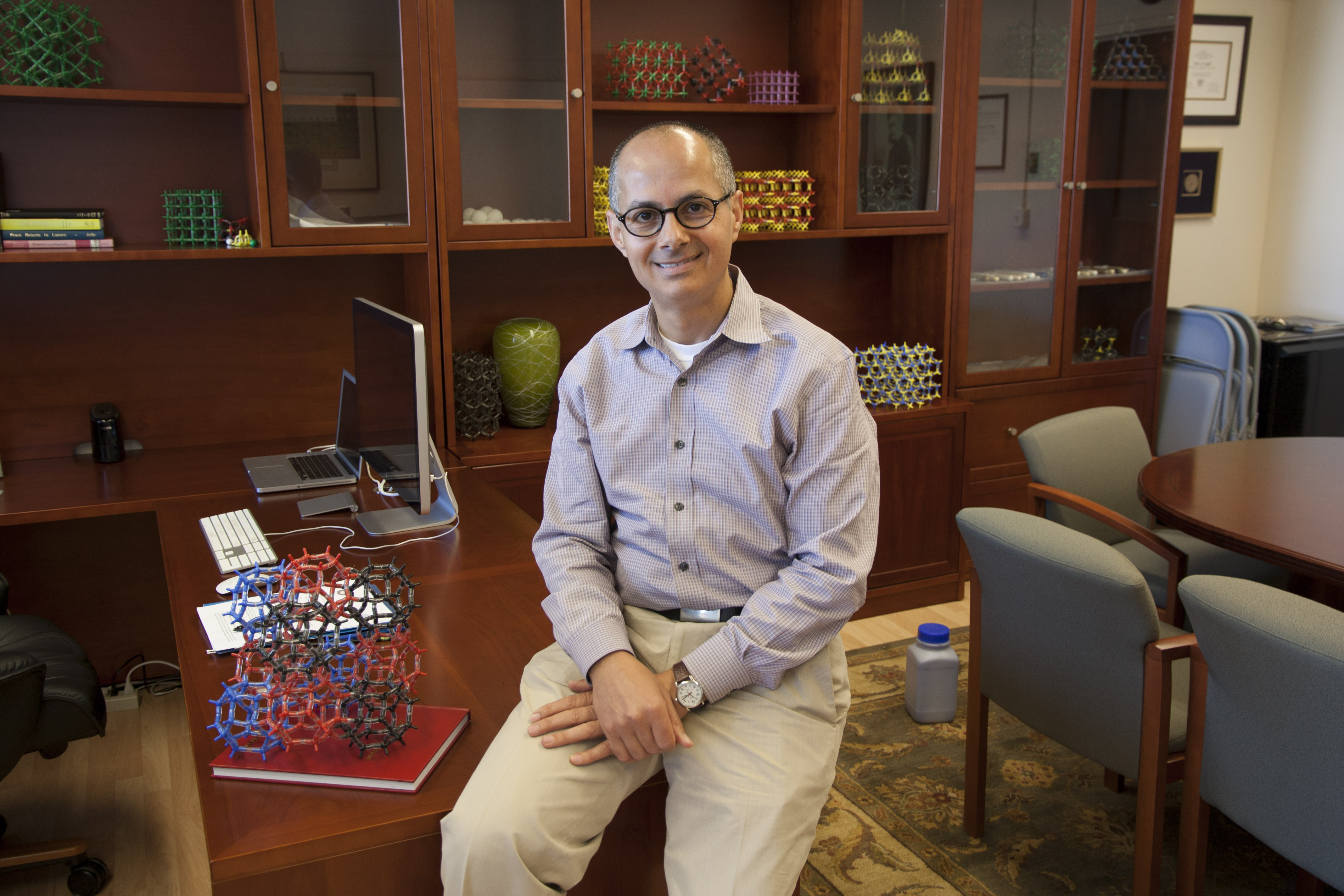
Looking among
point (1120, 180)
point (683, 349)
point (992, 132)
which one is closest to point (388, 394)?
point (683, 349)

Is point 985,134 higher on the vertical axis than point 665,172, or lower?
higher

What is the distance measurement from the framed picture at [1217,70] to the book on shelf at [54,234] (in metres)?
3.95

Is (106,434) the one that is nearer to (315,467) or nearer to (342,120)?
(315,467)

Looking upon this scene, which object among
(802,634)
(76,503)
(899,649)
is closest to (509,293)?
(76,503)

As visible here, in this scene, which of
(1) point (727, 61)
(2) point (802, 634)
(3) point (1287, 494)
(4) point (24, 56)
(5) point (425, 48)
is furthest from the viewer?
(1) point (727, 61)

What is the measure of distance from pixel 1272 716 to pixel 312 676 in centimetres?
137

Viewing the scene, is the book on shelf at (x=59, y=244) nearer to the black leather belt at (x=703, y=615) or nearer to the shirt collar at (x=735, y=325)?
the shirt collar at (x=735, y=325)

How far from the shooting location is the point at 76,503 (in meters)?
2.45

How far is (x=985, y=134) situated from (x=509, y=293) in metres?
1.69

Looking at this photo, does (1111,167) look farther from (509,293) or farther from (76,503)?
(76,503)

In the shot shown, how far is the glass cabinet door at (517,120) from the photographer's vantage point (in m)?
2.81

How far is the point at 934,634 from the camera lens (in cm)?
271

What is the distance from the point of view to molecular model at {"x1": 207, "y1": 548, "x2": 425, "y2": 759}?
A: 128 centimetres

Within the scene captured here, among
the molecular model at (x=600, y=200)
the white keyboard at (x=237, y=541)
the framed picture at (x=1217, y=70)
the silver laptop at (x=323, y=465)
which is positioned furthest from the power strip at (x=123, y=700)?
the framed picture at (x=1217, y=70)
